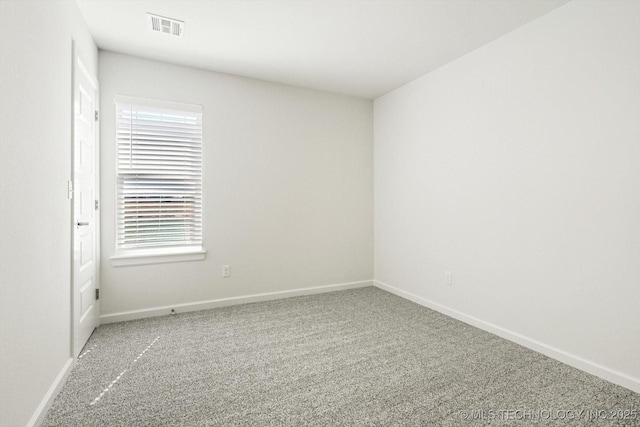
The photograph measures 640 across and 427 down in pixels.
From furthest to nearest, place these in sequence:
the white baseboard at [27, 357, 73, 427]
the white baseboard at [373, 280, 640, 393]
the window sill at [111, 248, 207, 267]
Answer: the window sill at [111, 248, 207, 267] < the white baseboard at [373, 280, 640, 393] < the white baseboard at [27, 357, 73, 427]

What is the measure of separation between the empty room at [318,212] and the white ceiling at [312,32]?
0.02m

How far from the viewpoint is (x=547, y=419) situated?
1.75 m

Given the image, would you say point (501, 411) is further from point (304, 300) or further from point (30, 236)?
point (30, 236)

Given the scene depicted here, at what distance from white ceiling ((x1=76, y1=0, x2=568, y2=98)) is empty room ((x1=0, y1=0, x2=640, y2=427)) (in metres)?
0.02

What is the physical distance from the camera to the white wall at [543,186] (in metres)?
2.08

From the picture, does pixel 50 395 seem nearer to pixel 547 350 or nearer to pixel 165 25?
pixel 165 25

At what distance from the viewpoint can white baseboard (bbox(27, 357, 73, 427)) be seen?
5.38 feet

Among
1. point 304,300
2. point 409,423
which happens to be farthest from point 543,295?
point 304,300

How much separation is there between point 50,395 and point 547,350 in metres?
3.26

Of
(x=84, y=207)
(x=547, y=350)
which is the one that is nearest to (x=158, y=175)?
(x=84, y=207)

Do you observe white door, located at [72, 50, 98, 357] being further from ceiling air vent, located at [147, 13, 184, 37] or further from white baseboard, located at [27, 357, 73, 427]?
ceiling air vent, located at [147, 13, 184, 37]

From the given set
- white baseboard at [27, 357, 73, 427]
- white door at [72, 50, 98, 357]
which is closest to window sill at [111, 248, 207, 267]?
white door at [72, 50, 98, 357]

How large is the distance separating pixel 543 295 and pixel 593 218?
68cm

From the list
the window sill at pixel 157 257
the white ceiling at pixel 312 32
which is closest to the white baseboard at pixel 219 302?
the window sill at pixel 157 257
